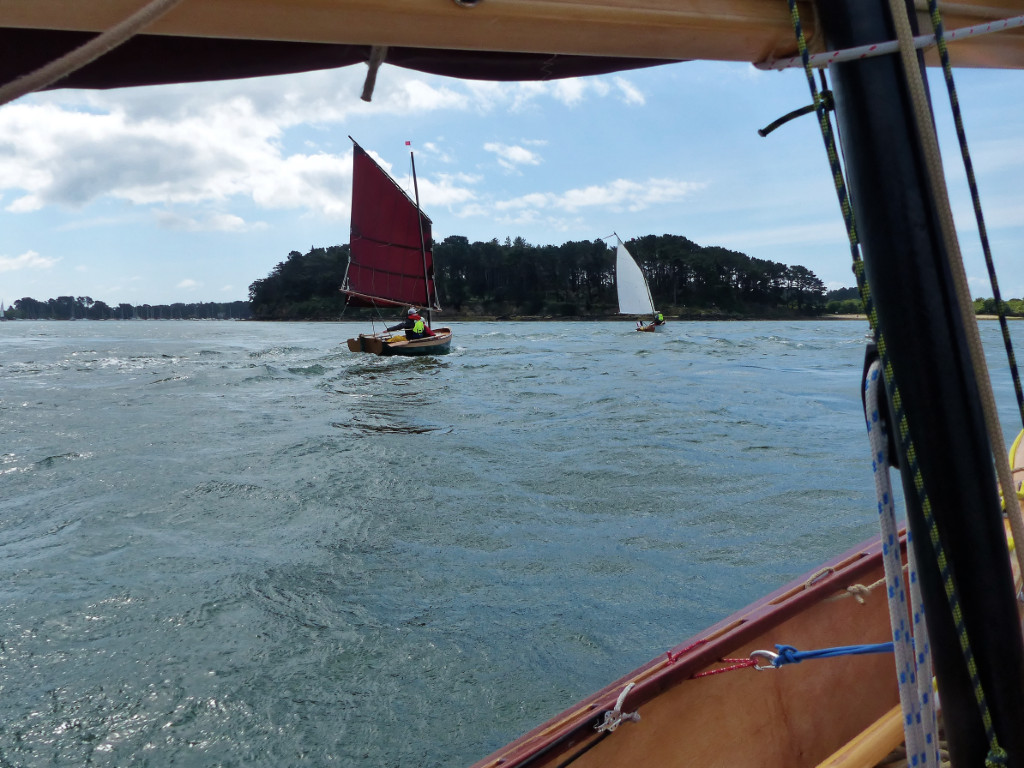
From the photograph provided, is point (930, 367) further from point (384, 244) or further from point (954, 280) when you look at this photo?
point (384, 244)

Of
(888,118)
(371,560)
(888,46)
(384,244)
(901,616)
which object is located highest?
(384,244)

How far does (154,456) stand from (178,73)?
10.0 meters

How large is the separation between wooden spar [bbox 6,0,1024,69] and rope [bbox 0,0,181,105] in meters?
0.03

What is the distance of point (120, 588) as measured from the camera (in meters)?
5.30

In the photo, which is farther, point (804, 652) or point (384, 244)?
point (384, 244)

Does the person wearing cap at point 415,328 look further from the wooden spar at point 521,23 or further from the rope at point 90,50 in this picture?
the rope at point 90,50

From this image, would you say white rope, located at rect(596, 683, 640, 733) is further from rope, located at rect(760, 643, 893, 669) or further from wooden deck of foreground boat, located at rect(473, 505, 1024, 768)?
rope, located at rect(760, 643, 893, 669)

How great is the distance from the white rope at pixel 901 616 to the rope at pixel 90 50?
1216mm

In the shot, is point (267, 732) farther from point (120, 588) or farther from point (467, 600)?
point (120, 588)

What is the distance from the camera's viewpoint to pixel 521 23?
3.69 feet

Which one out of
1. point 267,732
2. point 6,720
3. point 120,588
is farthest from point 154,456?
point 267,732

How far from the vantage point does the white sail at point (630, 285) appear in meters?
47.0

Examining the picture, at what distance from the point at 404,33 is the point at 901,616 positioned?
1.32m

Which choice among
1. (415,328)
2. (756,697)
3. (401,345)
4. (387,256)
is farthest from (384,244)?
A: (756,697)
